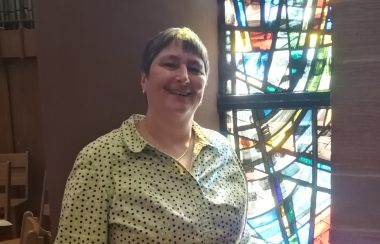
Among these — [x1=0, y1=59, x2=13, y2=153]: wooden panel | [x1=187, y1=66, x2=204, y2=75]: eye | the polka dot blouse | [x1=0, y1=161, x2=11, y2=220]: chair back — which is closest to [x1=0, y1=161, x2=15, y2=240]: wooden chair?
[x1=0, y1=161, x2=11, y2=220]: chair back

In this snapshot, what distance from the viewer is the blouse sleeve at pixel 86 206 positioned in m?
1.11

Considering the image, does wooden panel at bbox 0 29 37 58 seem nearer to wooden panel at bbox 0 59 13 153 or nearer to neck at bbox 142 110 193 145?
wooden panel at bbox 0 59 13 153

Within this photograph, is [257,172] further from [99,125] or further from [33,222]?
[33,222]

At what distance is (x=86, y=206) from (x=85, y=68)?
57cm

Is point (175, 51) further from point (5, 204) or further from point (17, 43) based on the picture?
point (17, 43)

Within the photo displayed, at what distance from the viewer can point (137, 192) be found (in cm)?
116

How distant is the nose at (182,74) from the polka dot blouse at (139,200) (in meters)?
0.20

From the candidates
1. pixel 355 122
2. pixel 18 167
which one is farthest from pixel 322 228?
pixel 18 167

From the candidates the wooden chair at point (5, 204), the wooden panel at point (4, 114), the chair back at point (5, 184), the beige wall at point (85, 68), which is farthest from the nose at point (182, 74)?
the wooden panel at point (4, 114)

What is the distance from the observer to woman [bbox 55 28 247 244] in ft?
3.71

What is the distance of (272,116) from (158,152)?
2.51ft

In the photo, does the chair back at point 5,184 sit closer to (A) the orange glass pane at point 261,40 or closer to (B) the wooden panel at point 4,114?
(B) the wooden panel at point 4,114

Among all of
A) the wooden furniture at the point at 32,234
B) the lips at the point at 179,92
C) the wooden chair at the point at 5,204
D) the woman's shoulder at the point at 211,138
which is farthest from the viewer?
the wooden chair at the point at 5,204

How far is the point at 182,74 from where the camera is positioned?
1.25 m
